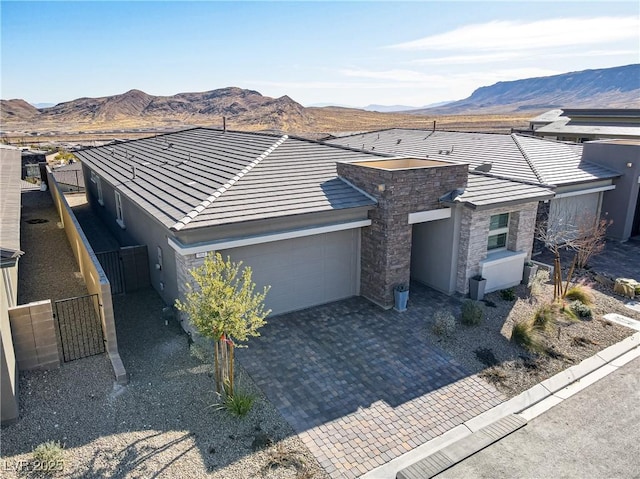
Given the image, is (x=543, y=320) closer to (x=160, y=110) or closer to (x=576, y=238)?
(x=576, y=238)

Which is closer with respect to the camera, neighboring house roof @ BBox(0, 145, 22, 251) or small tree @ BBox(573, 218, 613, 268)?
neighboring house roof @ BBox(0, 145, 22, 251)

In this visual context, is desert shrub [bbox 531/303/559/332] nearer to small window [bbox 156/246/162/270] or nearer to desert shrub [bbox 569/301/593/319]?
desert shrub [bbox 569/301/593/319]

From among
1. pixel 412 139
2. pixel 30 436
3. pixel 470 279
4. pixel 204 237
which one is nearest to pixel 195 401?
pixel 30 436

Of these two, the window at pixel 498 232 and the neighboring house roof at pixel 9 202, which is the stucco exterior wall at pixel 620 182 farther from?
the neighboring house roof at pixel 9 202

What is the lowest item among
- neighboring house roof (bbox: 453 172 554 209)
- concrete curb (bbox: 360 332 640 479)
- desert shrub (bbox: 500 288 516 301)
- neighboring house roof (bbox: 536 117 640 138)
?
concrete curb (bbox: 360 332 640 479)

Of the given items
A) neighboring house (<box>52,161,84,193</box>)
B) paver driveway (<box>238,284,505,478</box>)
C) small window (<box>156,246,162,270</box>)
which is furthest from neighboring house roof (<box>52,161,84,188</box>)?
paver driveway (<box>238,284,505,478</box>)

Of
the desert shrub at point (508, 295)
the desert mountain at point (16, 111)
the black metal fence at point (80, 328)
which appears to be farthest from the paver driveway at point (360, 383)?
the desert mountain at point (16, 111)
